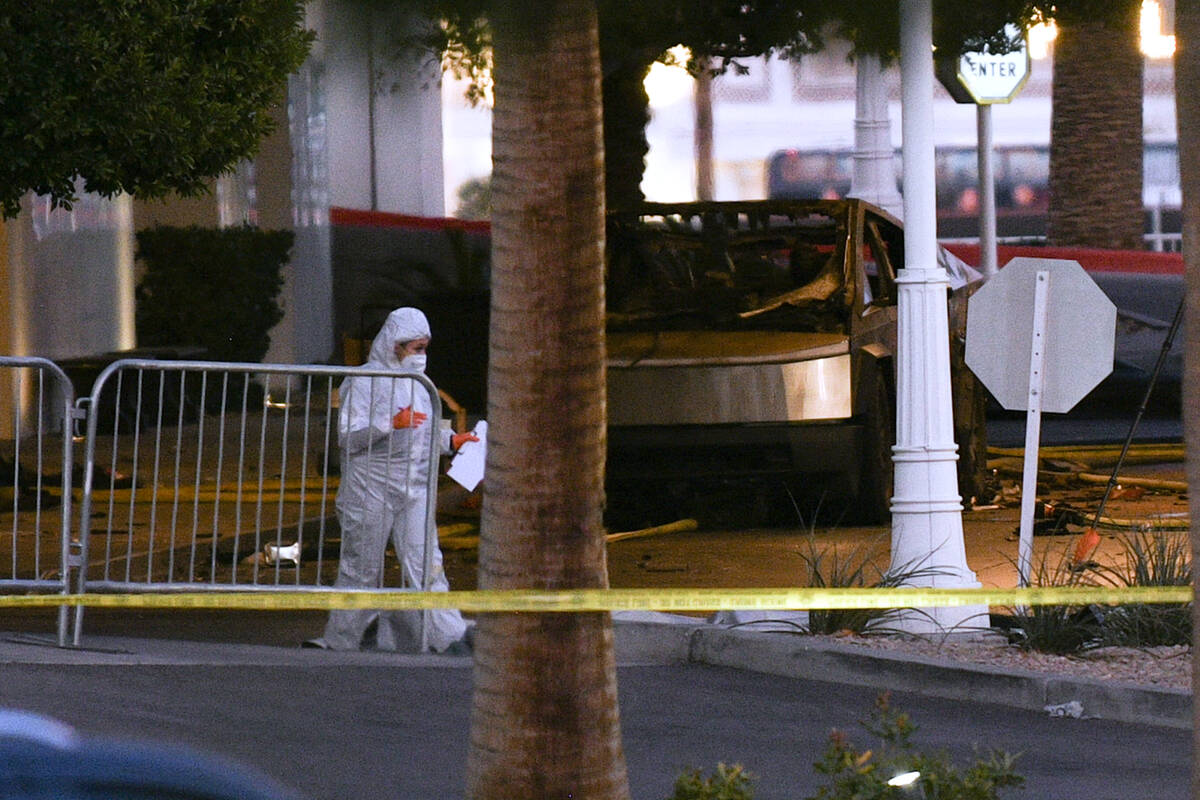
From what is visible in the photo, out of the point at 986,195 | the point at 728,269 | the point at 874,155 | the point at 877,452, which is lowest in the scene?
the point at 877,452

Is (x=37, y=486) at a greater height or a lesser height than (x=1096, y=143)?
lesser

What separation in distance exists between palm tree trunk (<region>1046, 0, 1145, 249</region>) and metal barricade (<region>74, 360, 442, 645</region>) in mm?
9055

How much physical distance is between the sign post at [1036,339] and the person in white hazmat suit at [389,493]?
7.75ft

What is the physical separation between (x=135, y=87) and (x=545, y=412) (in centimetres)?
392

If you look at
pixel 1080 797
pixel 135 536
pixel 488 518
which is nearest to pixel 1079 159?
pixel 135 536

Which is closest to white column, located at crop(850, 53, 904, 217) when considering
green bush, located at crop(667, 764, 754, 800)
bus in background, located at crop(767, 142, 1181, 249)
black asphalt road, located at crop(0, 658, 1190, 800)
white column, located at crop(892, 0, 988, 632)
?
white column, located at crop(892, 0, 988, 632)

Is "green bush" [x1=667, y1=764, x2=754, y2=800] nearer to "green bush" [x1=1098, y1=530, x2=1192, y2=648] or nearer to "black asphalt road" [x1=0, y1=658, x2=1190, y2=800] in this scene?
"black asphalt road" [x1=0, y1=658, x2=1190, y2=800]

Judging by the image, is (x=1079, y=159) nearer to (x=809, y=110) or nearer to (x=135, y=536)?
(x=809, y=110)

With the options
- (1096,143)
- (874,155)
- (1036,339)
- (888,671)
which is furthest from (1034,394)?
(1096,143)

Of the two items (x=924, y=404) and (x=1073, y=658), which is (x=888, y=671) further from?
(x=924, y=404)

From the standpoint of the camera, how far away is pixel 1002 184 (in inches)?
1182

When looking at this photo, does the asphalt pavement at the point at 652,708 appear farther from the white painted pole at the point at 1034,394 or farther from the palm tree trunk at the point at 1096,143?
the palm tree trunk at the point at 1096,143

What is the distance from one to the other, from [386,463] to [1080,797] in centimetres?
342

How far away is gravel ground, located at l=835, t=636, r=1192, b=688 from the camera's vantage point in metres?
7.01
